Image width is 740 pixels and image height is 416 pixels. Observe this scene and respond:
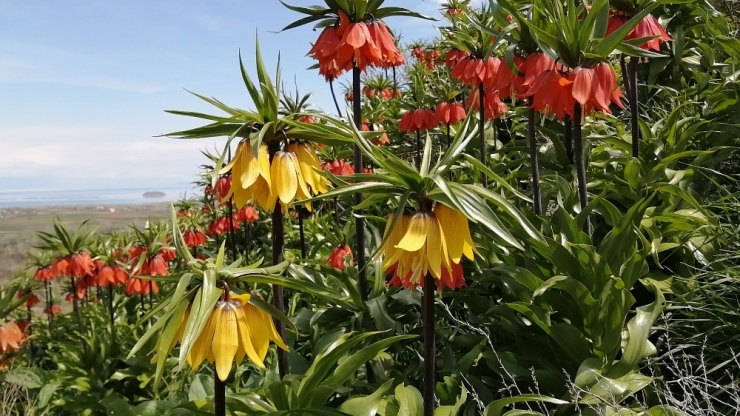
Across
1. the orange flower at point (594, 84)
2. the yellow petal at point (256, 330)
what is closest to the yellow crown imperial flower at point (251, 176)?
the yellow petal at point (256, 330)

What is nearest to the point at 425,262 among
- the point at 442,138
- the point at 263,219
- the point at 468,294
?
the point at 468,294

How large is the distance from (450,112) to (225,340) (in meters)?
3.60

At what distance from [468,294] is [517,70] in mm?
996

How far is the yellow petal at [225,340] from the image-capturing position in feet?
4.01

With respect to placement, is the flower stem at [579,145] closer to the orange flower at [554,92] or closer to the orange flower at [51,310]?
the orange flower at [554,92]

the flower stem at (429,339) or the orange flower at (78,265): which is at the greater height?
the flower stem at (429,339)

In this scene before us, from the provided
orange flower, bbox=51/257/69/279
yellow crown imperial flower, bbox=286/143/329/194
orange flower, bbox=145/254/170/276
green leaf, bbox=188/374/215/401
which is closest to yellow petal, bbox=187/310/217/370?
yellow crown imperial flower, bbox=286/143/329/194

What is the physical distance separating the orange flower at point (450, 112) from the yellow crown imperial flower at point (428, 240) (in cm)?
321

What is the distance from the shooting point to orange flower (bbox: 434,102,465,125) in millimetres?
4480

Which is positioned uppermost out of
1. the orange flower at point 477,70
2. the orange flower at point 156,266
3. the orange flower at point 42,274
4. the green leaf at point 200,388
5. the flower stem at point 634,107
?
the orange flower at point 477,70

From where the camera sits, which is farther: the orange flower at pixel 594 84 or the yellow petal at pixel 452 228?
the orange flower at pixel 594 84

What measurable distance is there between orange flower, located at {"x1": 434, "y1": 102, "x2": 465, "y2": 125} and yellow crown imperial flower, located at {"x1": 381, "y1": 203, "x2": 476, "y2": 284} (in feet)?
10.5

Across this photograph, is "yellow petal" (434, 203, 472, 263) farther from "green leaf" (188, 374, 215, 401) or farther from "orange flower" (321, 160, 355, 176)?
"orange flower" (321, 160, 355, 176)

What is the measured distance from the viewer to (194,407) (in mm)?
1596
